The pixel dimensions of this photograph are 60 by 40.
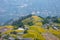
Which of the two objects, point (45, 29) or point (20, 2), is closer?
point (45, 29)

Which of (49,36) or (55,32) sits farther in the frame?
(55,32)

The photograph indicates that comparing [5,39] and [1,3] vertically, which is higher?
[1,3]

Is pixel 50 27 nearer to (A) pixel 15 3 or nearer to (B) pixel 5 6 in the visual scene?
(B) pixel 5 6

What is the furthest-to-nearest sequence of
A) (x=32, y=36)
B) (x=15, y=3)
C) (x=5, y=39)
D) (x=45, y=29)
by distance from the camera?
1. (x=15, y=3)
2. (x=45, y=29)
3. (x=32, y=36)
4. (x=5, y=39)

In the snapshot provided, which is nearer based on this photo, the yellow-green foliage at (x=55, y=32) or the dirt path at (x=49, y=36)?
the dirt path at (x=49, y=36)

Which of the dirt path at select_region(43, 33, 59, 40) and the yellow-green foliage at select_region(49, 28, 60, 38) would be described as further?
the yellow-green foliage at select_region(49, 28, 60, 38)

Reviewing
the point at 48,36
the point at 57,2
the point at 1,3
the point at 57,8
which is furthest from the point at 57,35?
the point at 57,2

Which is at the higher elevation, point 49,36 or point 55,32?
point 55,32

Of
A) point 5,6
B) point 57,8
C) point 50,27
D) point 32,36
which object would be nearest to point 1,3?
point 5,6

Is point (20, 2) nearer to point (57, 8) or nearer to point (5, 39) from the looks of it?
point (57, 8)

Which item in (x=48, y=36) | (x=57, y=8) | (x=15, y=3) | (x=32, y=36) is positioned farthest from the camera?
(x=15, y=3)
